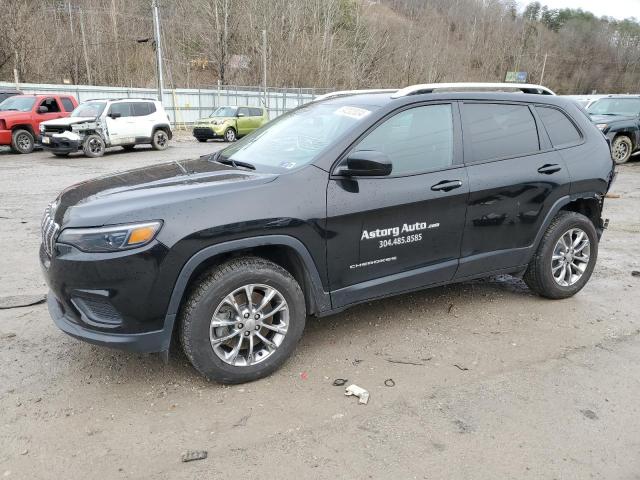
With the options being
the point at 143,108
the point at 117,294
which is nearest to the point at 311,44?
the point at 143,108

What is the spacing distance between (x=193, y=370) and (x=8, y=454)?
1.08 metres

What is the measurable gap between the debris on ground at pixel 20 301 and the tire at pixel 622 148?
14668 millimetres

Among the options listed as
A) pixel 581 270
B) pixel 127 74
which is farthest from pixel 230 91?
pixel 581 270

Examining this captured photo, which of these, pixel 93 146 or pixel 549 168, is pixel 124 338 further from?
pixel 93 146

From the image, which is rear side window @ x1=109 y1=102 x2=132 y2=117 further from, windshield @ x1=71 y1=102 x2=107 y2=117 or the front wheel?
the front wheel

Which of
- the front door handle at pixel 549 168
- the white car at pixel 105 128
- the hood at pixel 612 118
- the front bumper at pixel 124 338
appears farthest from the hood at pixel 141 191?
the hood at pixel 612 118

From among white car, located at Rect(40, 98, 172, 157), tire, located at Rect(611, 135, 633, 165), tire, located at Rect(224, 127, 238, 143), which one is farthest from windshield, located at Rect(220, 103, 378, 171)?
tire, located at Rect(224, 127, 238, 143)

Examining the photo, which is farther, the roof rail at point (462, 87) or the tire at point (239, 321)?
the roof rail at point (462, 87)

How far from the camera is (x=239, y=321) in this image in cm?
304

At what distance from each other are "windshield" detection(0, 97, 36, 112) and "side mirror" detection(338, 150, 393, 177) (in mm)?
15511

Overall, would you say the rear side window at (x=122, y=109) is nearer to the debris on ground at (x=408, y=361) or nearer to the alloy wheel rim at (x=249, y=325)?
the alloy wheel rim at (x=249, y=325)

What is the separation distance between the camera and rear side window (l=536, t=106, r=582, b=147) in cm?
422

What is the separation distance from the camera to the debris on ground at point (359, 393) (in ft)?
9.70

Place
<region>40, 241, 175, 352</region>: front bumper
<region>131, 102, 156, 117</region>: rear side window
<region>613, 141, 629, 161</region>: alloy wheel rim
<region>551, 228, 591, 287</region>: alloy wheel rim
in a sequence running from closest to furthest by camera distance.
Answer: <region>40, 241, 175, 352</region>: front bumper < <region>551, 228, 591, 287</region>: alloy wheel rim < <region>613, 141, 629, 161</region>: alloy wheel rim < <region>131, 102, 156, 117</region>: rear side window
